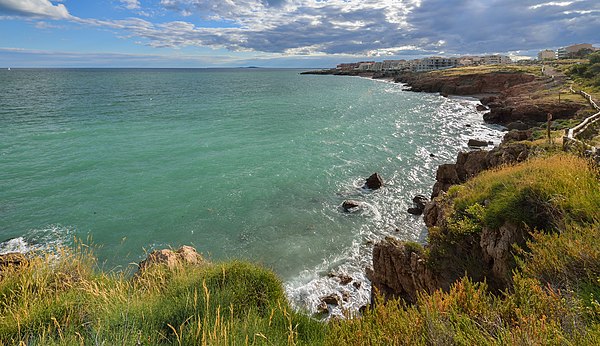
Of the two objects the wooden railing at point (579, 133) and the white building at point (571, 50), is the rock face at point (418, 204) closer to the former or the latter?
the wooden railing at point (579, 133)

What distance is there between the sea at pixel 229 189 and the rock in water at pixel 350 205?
44 centimetres

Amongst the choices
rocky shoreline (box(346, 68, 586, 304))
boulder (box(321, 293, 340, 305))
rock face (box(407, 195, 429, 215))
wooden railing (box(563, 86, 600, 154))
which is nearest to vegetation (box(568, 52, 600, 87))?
wooden railing (box(563, 86, 600, 154))

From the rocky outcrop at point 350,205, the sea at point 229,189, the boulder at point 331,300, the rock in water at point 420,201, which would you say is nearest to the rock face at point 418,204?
the rock in water at point 420,201

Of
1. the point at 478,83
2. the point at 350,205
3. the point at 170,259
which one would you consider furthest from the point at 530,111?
the point at 478,83

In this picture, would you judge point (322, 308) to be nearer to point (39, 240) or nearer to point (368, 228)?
point (368, 228)

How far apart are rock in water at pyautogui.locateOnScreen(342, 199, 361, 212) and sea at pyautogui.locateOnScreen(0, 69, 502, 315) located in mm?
438

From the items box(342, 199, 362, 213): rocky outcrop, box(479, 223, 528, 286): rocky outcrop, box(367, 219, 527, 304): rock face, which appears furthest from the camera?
box(342, 199, 362, 213): rocky outcrop

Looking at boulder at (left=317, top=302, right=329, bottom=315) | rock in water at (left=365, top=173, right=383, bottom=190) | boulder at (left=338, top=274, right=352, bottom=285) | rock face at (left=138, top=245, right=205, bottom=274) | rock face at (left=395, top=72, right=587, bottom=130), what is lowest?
boulder at (left=317, top=302, right=329, bottom=315)

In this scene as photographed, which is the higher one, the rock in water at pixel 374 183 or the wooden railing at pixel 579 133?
the wooden railing at pixel 579 133

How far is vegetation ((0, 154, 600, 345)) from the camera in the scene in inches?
155

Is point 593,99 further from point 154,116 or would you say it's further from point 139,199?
point 154,116

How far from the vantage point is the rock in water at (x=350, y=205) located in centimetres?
2004

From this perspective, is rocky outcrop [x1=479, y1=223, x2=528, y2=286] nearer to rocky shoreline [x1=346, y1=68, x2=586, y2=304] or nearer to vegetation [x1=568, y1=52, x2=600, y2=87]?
rocky shoreline [x1=346, y1=68, x2=586, y2=304]

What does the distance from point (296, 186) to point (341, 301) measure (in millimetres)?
12074
